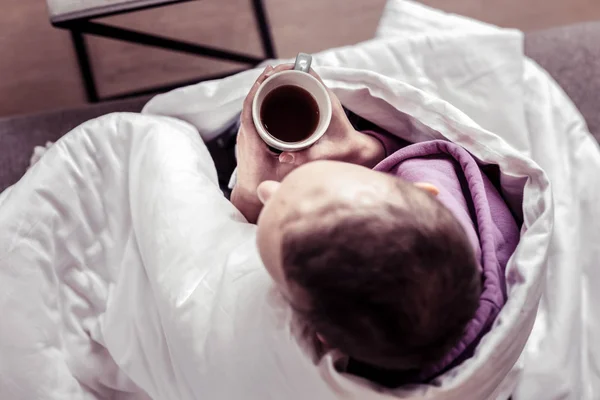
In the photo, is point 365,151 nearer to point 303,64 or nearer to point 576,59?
point 303,64

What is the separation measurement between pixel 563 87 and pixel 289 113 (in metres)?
0.59

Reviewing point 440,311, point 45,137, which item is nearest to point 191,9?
point 45,137

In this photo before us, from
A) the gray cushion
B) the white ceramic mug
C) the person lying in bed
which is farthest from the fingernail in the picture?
the gray cushion

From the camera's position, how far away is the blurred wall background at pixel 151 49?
1.27 metres

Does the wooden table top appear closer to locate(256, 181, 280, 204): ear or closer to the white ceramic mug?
the white ceramic mug

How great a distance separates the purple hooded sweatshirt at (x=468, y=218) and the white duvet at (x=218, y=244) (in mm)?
20

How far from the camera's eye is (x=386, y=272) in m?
0.46

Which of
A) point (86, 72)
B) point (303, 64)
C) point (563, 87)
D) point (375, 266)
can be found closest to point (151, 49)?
point (86, 72)

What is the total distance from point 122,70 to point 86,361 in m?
0.72

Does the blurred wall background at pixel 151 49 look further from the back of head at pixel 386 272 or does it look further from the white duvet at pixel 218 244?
the back of head at pixel 386 272

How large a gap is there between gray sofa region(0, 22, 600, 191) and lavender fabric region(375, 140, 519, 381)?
0.45 m

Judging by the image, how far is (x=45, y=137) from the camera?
1008 millimetres

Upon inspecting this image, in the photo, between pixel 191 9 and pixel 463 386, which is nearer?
pixel 463 386

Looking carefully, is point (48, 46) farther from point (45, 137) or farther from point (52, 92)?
point (45, 137)
